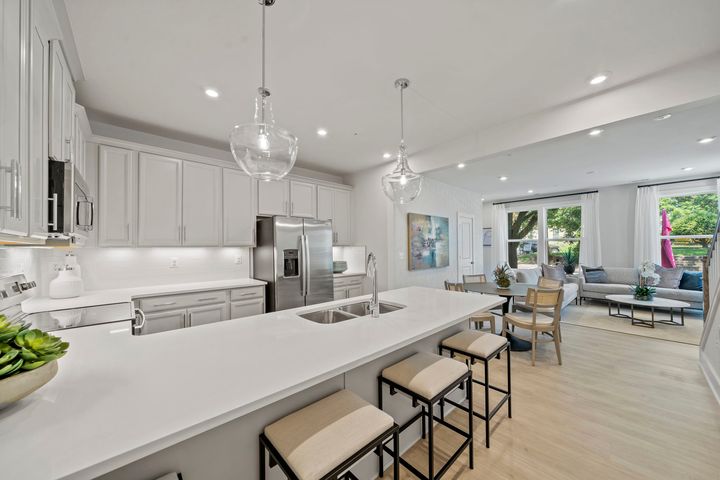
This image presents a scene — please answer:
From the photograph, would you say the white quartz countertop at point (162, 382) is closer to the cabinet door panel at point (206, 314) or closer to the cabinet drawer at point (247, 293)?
the cabinet door panel at point (206, 314)

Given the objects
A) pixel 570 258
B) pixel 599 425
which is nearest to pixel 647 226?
pixel 570 258

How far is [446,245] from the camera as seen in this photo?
17.5ft

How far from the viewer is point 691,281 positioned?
5.00 metres

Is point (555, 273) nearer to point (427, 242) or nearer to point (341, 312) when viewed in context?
point (427, 242)

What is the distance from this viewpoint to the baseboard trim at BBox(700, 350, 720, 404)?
2398 mm

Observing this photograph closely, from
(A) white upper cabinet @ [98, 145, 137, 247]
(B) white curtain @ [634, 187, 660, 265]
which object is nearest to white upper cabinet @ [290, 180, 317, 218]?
(A) white upper cabinet @ [98, 145, 137, 247]

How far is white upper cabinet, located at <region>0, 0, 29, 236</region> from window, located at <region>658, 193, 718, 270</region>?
8.93m

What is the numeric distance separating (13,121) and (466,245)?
6.15 metres

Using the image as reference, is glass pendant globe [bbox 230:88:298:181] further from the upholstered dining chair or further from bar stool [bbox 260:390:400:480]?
the upholstered dining chair

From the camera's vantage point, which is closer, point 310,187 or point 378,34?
point 378,34

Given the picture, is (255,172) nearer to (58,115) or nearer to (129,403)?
(58,115)

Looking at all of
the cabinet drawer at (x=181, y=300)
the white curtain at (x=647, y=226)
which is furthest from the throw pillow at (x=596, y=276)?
the cabinet drawer at (x=181, y=300)

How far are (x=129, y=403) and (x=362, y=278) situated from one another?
3.83m

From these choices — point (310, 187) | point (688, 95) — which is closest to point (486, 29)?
point (688, 95)
